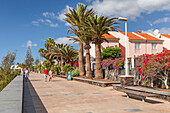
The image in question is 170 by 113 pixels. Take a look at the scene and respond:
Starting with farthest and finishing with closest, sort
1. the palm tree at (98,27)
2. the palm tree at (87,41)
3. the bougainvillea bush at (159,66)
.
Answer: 1. the palm tree at (87,41)
2. the palm tree at (98,27)
3. the bougainvillea bush at (159,66)

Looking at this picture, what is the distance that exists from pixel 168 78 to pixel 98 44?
1234cm

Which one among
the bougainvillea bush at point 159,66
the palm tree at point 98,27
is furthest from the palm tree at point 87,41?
the bougainvillea bush at point 159,66

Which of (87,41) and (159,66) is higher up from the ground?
(87,41)

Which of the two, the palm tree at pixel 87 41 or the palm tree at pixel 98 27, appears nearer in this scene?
the palm tree at pixel 98 27

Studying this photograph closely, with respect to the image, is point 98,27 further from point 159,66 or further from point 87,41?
point 159,66

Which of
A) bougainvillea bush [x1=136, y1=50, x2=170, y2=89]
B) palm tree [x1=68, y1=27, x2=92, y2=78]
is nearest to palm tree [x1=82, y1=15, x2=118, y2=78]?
palm tree [x1=68, y1=27, x2=92, y2=78]

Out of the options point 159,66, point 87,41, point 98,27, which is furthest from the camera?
point 87,41

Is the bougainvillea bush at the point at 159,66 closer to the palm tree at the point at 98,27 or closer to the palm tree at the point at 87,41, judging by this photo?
the palm tree at the point at 98,27

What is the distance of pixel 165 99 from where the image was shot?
31.4 ft

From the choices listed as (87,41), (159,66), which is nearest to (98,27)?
(87,41)

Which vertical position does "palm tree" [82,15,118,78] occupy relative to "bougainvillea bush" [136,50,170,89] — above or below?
above

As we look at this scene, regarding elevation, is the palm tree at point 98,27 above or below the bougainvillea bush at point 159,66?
above

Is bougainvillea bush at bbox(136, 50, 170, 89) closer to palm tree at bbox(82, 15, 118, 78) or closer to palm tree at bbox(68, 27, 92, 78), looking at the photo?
palm tree at bbox(82, 15, 118, 78)

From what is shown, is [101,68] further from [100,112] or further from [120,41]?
[120,41]
